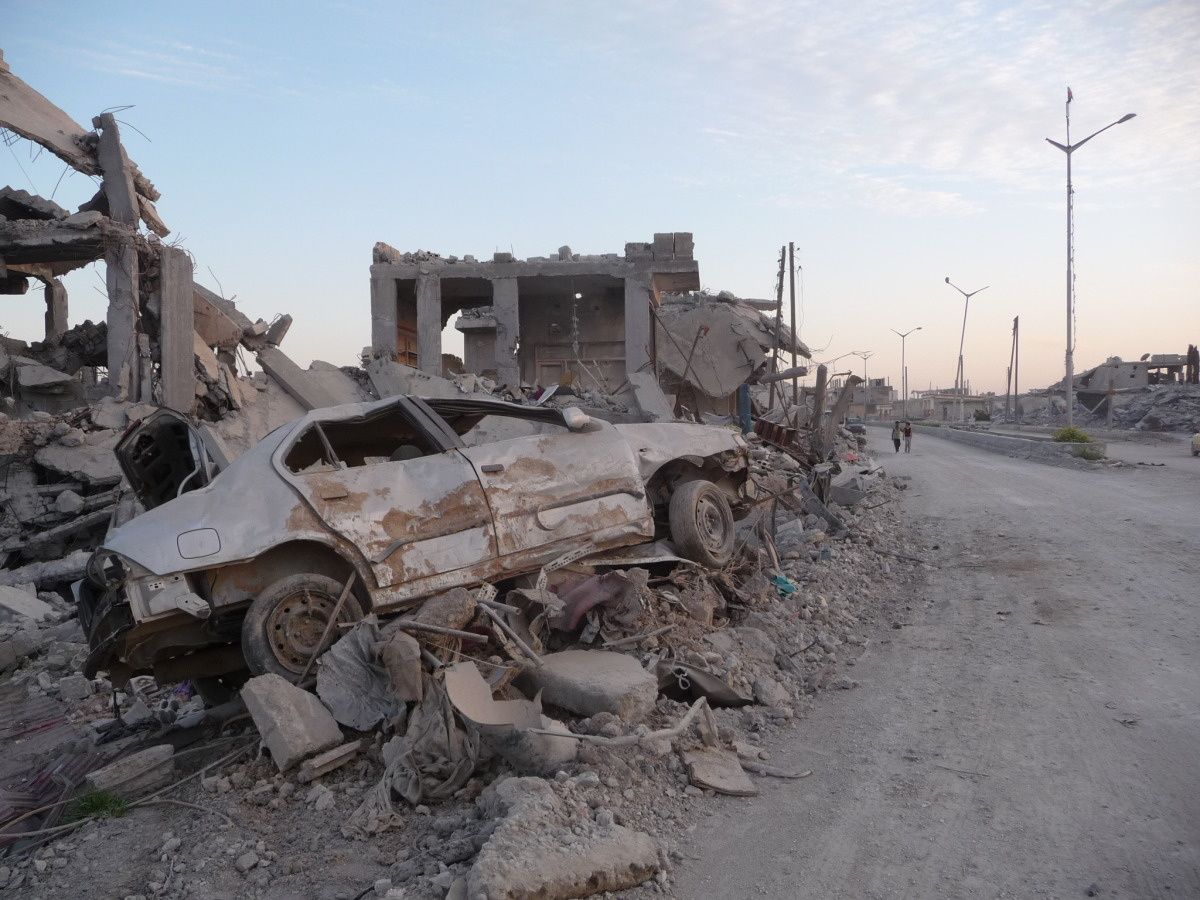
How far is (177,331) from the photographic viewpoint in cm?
1365

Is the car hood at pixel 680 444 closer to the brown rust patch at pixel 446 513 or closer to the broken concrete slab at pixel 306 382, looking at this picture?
the brown rust patch at pixel 446 513

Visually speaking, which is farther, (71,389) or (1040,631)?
(71,389)

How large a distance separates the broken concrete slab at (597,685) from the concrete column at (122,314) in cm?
1107

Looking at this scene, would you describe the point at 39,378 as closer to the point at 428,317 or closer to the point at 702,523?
the point at 428,317

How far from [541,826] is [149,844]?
6.13 ft

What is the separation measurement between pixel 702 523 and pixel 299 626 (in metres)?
→ 3.14

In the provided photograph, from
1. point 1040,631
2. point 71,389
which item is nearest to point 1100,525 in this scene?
point 1040,631

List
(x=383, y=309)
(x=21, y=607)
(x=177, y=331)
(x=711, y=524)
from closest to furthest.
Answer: (x=711, y=524) < (x=21, y=607) < (x=177, y=331) < (x=383, y=309)

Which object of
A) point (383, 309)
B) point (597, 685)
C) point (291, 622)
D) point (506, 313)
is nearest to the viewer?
point (597, 685)

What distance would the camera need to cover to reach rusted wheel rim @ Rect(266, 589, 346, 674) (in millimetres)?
4789

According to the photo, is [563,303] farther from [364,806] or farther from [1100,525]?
[364,806]

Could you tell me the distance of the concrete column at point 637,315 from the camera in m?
20.2

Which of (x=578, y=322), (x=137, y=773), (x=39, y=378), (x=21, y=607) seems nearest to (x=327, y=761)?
(x=137, y=773)

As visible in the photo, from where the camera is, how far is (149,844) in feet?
12.7
